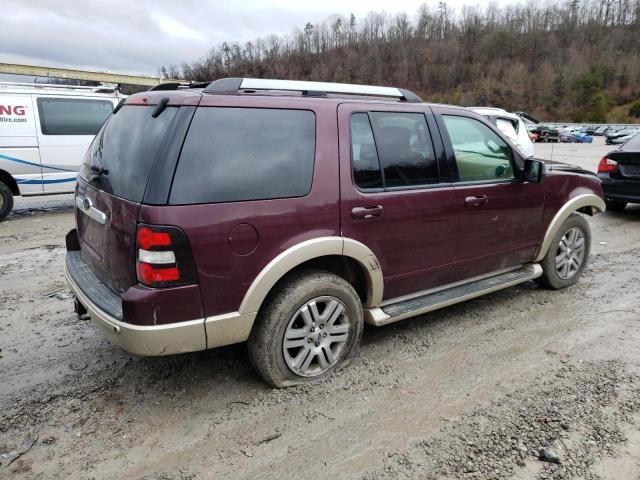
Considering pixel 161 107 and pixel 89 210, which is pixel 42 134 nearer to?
pixel 89 210

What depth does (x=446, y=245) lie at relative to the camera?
3580 mm

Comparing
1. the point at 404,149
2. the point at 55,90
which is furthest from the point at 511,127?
the point at 55,90

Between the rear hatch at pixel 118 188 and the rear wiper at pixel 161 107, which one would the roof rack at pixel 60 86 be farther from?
the rear wiper at pixel 161 107

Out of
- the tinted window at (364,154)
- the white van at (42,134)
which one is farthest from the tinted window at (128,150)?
A: the white van at (42,134)

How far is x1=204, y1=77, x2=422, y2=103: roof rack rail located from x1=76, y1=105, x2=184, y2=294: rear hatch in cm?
42

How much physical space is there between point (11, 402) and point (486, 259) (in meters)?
3.62

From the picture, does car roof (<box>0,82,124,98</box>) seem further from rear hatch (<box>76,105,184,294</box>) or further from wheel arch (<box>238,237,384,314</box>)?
wheel arch (<box>238,237,384,314</box>)

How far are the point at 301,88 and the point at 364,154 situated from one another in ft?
2.02

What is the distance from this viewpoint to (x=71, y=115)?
850 centimetres

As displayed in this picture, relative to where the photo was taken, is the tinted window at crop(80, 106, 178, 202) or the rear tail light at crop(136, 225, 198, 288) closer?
the rear tail light at crop(136, 225, 198, 288)

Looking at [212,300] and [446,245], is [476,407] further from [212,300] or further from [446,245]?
[212,300]

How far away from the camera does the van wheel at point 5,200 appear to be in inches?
309

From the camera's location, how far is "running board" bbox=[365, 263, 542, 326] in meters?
3.34

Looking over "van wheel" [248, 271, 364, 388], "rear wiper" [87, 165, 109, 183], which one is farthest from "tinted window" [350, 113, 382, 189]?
"rear wiper" [87, 165, 109, 183]
